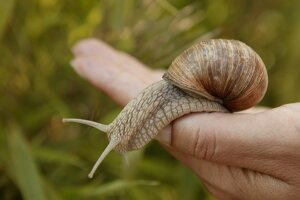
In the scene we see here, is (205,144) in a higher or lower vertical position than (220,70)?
lower

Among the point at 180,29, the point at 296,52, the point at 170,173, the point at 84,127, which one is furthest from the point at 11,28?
the point at 296,52

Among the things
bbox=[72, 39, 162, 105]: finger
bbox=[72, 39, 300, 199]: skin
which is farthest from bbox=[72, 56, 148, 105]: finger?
bbox=[72, 39, 300, 199]: skin

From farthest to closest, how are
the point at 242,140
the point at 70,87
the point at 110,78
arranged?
the point at 70,87 < the point at 110,78 < the point at 242,140

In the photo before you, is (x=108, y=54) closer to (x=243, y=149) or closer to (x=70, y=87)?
(x=70, y=87)

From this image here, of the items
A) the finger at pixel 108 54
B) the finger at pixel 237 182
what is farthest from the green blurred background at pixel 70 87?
the finger at pixel 237 182

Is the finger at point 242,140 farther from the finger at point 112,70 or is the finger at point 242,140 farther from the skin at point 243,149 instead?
the finger at point 112,70

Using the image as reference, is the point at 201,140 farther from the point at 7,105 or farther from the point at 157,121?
the point at 7,105

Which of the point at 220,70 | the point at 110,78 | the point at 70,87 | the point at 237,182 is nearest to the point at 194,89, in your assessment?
the point at 220,70
